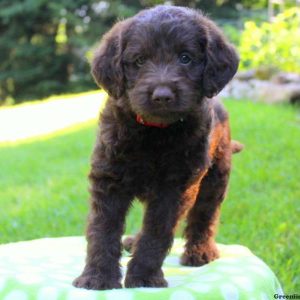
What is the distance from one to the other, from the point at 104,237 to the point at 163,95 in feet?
2.93

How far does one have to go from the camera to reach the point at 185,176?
354 cm

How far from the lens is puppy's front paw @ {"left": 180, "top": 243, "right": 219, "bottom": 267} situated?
14.6 ft

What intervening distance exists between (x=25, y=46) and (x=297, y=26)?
16994 millimetres

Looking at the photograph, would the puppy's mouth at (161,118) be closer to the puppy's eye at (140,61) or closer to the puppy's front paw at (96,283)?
the puppy's eye at (140,61)

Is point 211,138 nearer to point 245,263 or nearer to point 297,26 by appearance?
point 245,263

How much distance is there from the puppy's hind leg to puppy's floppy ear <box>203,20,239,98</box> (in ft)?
3.20

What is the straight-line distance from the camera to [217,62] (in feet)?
11.5

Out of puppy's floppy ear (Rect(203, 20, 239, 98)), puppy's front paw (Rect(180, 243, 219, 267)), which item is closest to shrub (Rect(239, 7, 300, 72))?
puppy's front paw (Rect(180, 243, 219, 267))

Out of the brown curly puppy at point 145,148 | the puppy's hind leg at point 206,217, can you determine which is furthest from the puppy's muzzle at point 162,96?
the puppy's hind leg at point 206,217

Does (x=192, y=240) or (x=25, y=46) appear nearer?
(x=192, y=240)

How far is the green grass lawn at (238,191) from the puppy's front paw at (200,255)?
1.98 feet

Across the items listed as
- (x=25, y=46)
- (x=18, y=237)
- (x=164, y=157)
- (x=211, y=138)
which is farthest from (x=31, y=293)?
(x=25, y=46)

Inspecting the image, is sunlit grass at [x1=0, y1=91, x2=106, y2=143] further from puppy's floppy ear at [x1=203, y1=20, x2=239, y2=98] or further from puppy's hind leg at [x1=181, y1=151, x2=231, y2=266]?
puppy's floppy ear at [x1=203, y1=20, x2=239, y2=98]

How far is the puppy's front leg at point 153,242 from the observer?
350 centimetres
